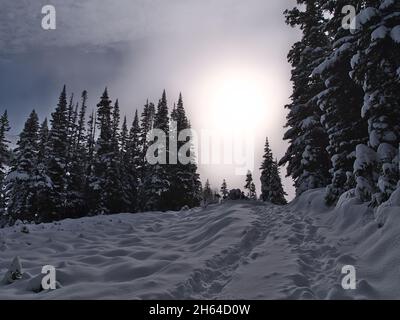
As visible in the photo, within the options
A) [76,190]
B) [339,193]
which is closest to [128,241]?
[339,193]

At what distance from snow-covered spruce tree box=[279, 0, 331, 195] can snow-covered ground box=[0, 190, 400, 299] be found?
764 centimetres

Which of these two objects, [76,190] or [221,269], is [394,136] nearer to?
[221,269]

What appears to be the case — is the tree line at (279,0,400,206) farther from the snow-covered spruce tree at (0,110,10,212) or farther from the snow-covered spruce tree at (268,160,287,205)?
the snow-covered spruce tree at (0,110,10,212)

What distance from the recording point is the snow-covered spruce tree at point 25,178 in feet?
120

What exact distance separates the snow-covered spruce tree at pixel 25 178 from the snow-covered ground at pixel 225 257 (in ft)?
73.7

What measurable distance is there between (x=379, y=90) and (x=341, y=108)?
4.07 meters

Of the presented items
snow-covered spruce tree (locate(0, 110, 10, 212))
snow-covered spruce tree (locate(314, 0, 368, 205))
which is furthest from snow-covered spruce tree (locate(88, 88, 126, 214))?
snow-covered spruce tree (locate(314, 0, 368, 205))

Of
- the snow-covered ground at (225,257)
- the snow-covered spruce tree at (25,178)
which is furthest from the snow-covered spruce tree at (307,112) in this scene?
the snow-covered spruce tree at (25,178)

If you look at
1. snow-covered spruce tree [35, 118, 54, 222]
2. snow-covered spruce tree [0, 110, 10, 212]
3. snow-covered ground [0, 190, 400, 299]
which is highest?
snow-covered spruce tree [0, 110, 10, 212]

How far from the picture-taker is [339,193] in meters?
16.6

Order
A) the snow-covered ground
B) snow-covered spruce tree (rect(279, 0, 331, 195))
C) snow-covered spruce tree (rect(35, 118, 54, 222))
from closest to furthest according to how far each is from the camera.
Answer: the snow-covered ground → snow-covered spruce tree (rect(279, 0, 331, 195)) → snow-covered spruce tree (rect(35, 118, 54, 222))

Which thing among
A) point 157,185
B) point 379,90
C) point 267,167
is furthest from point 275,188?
point 379,90

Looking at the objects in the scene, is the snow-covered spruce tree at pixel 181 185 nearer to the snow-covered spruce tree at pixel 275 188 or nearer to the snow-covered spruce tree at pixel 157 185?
the snow-covered spruce tree at pixel 157 185

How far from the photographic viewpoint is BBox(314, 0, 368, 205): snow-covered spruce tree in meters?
16.0
